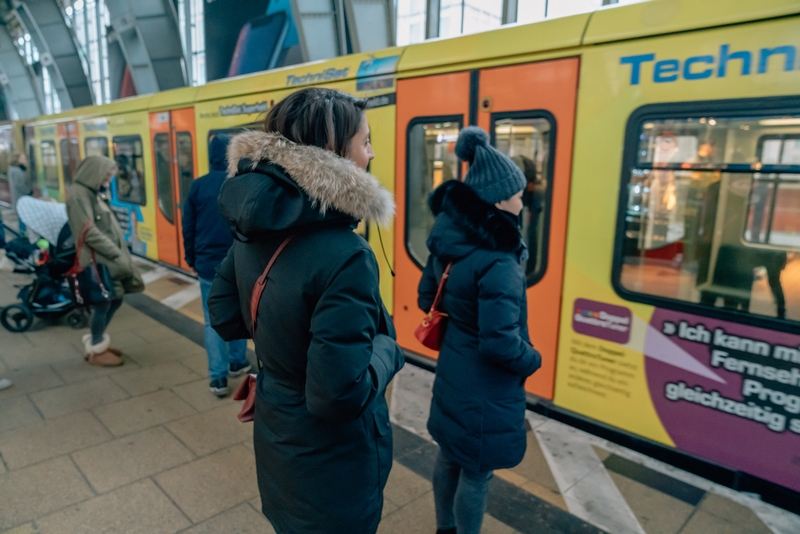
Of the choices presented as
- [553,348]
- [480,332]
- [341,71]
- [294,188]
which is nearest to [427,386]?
[553,348]

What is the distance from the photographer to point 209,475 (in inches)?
116

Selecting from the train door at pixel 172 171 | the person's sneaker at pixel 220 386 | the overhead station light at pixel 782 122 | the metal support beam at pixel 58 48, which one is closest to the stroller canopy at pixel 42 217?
the train door at pixel 172 171

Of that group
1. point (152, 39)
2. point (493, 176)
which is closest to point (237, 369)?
point (493, 176)

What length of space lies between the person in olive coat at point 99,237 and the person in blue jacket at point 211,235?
0.89 meters

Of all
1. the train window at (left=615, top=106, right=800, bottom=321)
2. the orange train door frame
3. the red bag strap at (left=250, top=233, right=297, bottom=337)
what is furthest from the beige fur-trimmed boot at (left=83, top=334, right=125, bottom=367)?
the orange train door frame

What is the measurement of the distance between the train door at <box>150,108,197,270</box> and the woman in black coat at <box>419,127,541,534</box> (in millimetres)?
5829

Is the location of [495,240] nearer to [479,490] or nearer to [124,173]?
[479,490]

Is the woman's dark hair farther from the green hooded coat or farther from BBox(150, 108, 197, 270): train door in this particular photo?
BBox(150, 108, 197, 270): train door

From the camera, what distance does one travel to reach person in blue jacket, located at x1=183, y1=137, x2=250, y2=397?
12.2ft

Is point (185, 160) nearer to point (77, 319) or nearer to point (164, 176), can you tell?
point (164, 176)

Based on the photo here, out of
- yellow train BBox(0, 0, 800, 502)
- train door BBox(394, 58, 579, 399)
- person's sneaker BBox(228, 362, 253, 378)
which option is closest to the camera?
yellow train BBox(0, 0, 800, 502)

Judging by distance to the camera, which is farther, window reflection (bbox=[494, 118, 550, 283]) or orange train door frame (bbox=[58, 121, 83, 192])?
orange train door frame (bbox=[58, 121, 83, 192])

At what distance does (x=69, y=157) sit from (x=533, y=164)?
1061cm

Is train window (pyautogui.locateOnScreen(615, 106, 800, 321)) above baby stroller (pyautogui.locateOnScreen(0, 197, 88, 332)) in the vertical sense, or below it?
above
